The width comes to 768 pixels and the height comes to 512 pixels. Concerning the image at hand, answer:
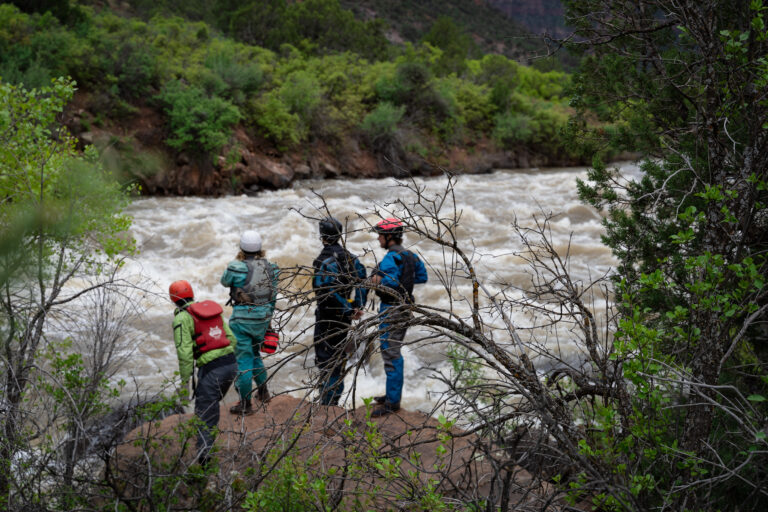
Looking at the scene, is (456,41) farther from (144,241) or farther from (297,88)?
(144,241)

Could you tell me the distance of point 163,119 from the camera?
53.7 ft

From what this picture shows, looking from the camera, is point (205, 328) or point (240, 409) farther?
point (240, 409)

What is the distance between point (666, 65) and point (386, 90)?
19.4 meters

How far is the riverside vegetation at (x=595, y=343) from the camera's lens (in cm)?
238

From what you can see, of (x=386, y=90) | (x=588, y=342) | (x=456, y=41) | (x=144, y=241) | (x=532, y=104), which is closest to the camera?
(x=588, y=342)

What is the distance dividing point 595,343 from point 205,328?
9.43 feet

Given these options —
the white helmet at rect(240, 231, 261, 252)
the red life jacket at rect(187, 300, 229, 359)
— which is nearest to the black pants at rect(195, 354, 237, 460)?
the red life jacket at rect(187, 300, 229, 359)

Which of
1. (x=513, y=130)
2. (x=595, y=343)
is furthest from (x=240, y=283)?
(x=513, y=130)

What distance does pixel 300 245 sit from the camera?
11.3 metres

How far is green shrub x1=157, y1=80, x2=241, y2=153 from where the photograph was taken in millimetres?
15727

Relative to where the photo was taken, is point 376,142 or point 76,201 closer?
point 76,201

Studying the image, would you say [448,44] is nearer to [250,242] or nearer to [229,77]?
[229,77]

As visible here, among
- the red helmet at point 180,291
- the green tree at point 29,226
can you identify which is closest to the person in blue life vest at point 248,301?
the red helmet at point 180,291

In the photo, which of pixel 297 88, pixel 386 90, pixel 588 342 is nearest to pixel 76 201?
pixel 588 342
